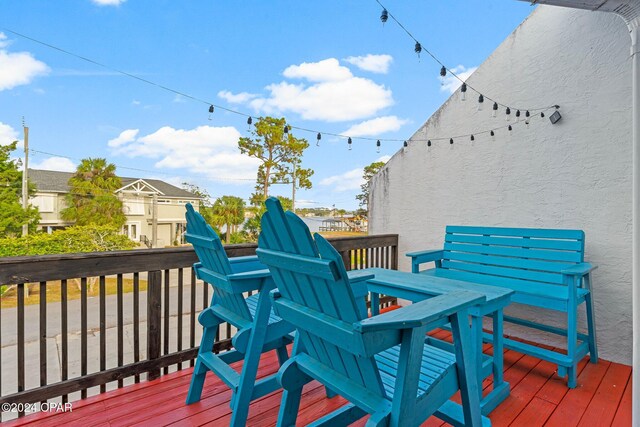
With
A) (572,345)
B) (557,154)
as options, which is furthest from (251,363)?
(557,154)

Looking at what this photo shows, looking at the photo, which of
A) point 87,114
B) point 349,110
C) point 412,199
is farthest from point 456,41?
point 87,114

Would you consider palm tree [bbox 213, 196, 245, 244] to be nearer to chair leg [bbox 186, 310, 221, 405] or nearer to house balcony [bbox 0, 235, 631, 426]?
house balcony [bbox 0, 235, 631, 426]

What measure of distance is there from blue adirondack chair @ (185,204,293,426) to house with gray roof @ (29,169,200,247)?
19461mm

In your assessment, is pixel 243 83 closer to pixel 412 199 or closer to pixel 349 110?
pixel 349 110

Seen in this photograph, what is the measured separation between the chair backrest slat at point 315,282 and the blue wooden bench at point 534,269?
5.55 ft

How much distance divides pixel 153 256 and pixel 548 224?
119 inches

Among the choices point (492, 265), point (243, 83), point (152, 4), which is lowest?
point (492, 265)

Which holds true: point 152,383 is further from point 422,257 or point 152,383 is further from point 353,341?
point 422,257

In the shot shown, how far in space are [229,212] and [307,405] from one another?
19975mm

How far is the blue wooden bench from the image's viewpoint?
84.6 inches

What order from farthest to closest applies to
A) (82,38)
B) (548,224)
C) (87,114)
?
(87,114), (82,38), (548,224)

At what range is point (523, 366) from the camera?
2.40m

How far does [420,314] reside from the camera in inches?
43.6

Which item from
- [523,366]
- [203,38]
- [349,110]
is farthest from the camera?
[349,110]
